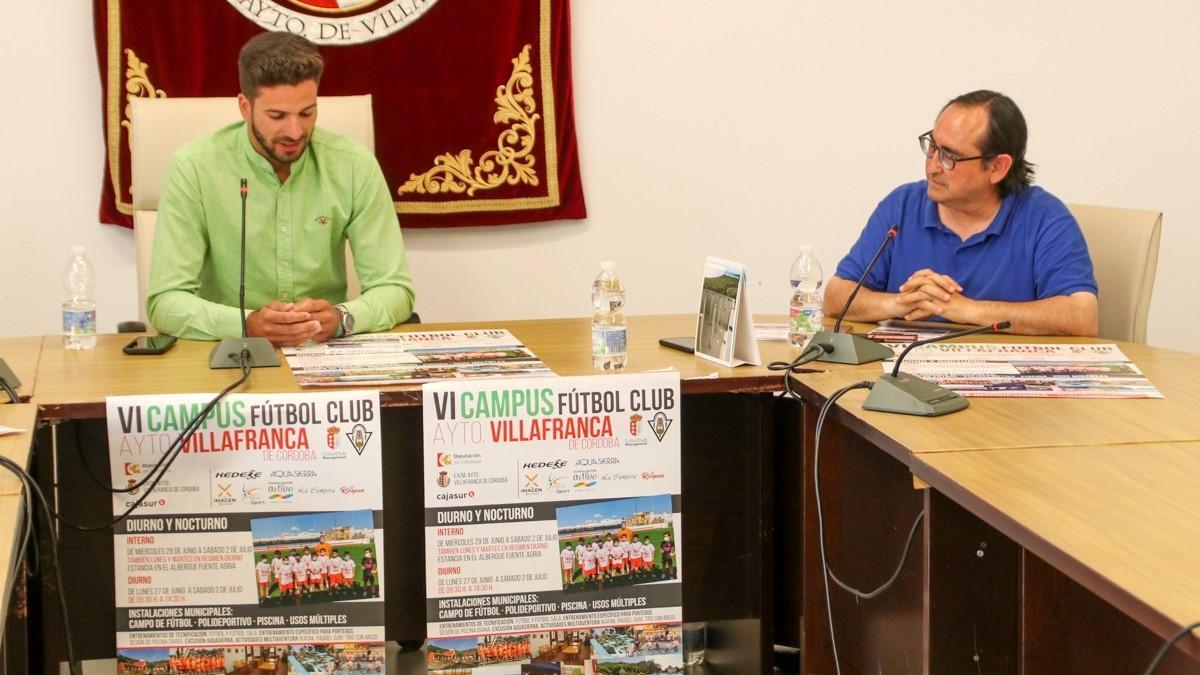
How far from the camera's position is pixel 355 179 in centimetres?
277

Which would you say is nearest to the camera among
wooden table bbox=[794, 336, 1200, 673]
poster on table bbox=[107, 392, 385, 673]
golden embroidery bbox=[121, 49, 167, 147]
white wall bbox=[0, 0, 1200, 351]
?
wooden table bbox=[794, 336, 1200, 673]

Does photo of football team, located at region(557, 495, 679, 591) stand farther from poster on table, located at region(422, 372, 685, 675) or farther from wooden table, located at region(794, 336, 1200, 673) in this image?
wooden table, located at region(794, 336, 1200, 673)

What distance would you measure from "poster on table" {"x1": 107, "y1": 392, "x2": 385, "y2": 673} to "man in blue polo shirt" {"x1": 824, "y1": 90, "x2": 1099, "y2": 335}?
3.80 ft

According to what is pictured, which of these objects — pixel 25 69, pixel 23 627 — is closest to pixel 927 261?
pixel 23 627

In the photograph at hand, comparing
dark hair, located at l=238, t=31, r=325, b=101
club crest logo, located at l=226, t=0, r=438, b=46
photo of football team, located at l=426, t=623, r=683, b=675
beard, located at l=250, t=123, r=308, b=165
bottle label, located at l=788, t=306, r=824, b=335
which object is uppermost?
club crest logo, located at l=226, t=0, r=438, b=46

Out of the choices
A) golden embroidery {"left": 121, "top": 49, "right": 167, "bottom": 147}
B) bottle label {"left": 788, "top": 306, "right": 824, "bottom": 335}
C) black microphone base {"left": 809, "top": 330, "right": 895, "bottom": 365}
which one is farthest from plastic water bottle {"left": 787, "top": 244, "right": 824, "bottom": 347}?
golden embroidery {"left": 121, "top": 49, "right": 167, "bottom": 147}

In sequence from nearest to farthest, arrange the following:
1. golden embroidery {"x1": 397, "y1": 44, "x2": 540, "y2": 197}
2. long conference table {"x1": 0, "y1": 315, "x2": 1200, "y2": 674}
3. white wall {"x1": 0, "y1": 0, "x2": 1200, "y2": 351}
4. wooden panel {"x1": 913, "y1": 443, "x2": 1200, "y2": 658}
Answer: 1. wooden panel {"x1": 913, "y1": 443, "x2": 1200, "y2": 658}
2. long conference table {"x1": 0, "y1": 315, "x2": 1200, "y2": 674}
3. golden embroidery {"x1": 397, "y1": 44, "x2": 540, "y2": 197}
4. white wall {"x1": 0, "y1": 0, "x2": 1200, "y2": 351}

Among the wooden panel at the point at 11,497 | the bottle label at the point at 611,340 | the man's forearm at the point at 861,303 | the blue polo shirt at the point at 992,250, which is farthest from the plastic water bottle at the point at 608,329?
the wooden panel at the point at 11,497

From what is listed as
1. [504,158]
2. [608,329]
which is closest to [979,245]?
[608,329]

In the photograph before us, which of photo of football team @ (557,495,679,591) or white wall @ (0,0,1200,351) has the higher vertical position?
white wall @ (0,0,1200,351)

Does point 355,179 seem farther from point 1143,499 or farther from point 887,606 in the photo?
point 1143,499

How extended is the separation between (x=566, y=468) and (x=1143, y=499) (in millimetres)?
926

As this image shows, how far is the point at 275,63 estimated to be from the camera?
102 inches

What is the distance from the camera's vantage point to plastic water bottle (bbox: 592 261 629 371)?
220 cm
